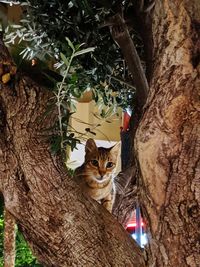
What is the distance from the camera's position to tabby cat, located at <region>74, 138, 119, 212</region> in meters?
1.37

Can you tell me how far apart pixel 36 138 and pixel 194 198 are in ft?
1.37

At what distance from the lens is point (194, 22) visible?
78 centimetres

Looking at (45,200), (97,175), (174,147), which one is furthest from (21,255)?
(174,147)

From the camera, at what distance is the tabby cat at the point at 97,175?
53.9 inches

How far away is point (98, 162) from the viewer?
1400 mm

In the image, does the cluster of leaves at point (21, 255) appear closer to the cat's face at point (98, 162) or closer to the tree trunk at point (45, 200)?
the cat's face at point (98, 162)

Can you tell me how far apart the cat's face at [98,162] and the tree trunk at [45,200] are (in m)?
0.38

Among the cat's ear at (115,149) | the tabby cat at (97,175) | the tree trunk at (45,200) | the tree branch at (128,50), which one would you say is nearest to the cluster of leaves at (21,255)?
the tabby cat at (97,175)

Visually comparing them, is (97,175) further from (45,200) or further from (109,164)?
(45,200)

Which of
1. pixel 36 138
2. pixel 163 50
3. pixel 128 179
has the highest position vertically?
pixel 163 50

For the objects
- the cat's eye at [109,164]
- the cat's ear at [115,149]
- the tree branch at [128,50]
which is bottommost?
the cat's eye at [109,164]

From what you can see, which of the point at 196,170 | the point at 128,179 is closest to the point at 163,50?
the point at 196,170

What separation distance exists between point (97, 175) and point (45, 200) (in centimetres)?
46

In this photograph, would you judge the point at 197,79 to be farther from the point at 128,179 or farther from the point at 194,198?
the point at 128,179
